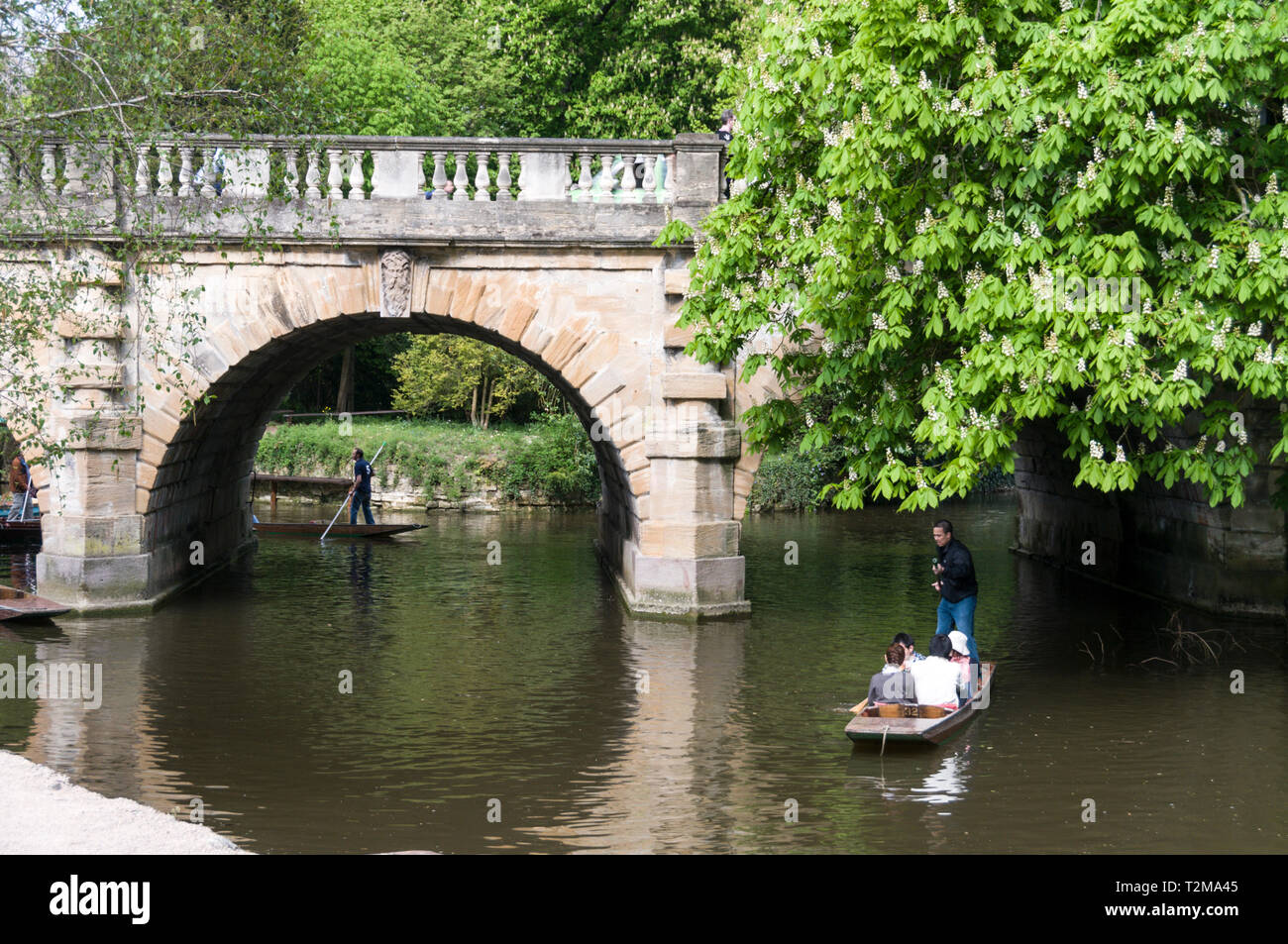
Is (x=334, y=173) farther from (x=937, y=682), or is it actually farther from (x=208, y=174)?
(x=937, y=682)

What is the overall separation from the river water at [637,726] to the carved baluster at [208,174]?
5.12 meters

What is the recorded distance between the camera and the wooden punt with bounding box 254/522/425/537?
27406 mm

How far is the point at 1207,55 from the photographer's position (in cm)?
1199

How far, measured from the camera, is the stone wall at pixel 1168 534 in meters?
18.3

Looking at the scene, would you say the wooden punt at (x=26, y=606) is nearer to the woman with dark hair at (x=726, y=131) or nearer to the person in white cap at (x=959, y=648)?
the woman with dark hair at (x=726, y=131)

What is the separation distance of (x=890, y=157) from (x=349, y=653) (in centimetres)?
767

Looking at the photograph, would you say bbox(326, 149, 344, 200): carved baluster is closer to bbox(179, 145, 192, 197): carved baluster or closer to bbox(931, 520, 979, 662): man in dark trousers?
bbox(179, 145, 192, 197): carved baluster

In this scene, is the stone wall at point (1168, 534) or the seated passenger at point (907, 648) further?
the stone wall at point (1168, 534)

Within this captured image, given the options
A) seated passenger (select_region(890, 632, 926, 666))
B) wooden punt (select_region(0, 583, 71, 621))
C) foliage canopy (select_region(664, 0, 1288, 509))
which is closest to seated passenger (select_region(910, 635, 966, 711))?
seated passenger (select_region(890, 632, 926, 666))

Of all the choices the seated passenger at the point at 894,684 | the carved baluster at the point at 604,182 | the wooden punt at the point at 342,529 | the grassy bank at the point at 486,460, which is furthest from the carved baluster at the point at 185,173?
the grassy bank at the point at 486,460

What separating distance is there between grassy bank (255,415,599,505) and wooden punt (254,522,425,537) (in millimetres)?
7202

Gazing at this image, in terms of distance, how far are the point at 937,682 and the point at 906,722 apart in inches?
34.4

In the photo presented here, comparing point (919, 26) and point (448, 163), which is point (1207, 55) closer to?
point (919, 26)

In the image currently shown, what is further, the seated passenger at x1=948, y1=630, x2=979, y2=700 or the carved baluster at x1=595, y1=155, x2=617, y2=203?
the carved baluster at x1=595, y1=155, x2=617, y2=203
